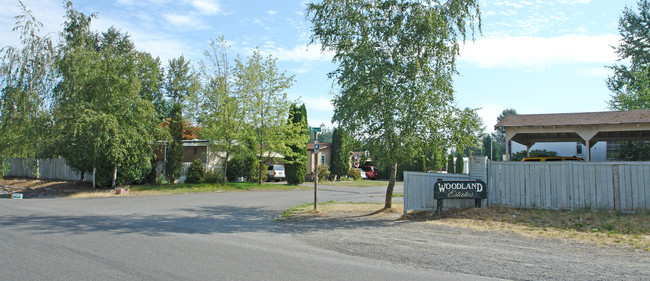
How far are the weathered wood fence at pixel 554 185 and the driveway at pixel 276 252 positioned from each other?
216 centimetres

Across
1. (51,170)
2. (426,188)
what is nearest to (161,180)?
(51,170)

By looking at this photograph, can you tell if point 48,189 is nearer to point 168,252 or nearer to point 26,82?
Answer: point 26,82

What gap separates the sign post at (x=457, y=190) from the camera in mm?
12562

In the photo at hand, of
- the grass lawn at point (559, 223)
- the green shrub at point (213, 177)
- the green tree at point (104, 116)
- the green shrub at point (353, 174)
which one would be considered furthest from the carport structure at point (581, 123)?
the green shrub at point (353, 174)

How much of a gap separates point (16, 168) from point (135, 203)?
26.5m

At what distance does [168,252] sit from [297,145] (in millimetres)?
24522

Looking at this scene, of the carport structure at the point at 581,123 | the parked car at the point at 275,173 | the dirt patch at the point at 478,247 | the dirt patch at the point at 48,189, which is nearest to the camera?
the dirt patch at the point at 478,247

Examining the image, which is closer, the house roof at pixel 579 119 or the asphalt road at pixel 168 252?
the asphalt road at pixel 168 252

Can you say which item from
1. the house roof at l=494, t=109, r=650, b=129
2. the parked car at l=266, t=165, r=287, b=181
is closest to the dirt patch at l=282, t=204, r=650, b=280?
the house roof at l=494, t=109, r=650, b=129

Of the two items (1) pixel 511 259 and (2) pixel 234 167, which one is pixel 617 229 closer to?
(1) pixel 511 259

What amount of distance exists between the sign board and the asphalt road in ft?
15.8

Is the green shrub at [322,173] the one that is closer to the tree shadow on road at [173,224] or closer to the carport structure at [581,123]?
the carport structure at [581,123]

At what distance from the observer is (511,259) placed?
289 inches

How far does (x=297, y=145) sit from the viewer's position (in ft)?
105
